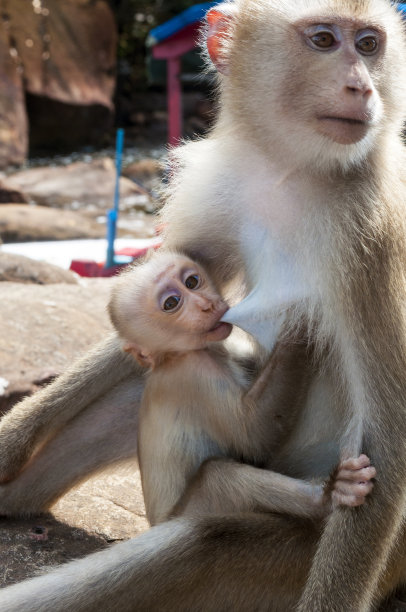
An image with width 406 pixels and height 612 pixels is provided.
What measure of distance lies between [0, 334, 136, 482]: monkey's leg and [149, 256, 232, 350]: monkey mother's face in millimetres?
547

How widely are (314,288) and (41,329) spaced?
286cm

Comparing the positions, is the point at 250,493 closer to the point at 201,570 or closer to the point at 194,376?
the point at 201,570

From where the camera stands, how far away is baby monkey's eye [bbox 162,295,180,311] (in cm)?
358

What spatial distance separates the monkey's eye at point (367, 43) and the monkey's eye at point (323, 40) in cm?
10

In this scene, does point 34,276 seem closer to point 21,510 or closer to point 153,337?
point 21,510

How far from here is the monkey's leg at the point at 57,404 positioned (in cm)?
405

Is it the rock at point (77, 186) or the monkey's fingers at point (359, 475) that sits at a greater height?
the monkey's fingers at point (359, 475)

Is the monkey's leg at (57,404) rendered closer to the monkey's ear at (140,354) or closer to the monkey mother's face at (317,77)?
the monkey's ear at (140,354)

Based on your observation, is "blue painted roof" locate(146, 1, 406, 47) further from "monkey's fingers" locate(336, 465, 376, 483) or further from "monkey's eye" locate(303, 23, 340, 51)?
"monkey's fingers" locate(336, 465, 376, 483)

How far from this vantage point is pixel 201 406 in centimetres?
342

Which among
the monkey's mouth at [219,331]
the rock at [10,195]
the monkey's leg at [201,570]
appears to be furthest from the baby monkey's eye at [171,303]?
the rock at [10,195]

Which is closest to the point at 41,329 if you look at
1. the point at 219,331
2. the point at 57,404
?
the point at 57,404

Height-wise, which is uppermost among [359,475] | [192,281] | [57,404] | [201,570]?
[192,281]

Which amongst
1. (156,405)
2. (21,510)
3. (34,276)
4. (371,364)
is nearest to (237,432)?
(156,405)
